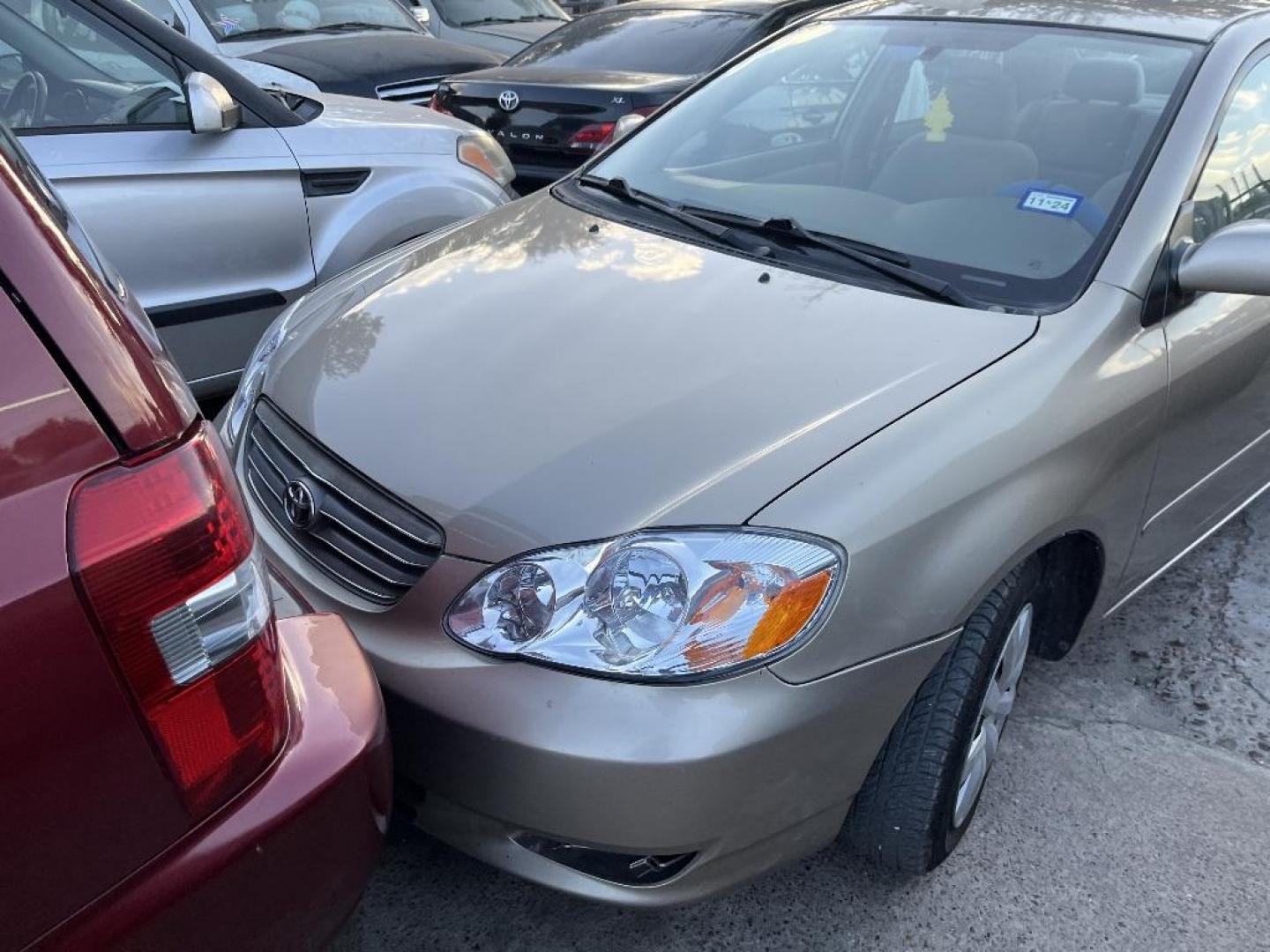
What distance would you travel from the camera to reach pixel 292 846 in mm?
1375

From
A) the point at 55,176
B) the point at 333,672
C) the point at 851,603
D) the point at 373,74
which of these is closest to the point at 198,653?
the point at 333,672

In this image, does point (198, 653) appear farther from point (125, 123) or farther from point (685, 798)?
point (125, 123)

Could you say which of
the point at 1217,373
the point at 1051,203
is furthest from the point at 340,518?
the point at 1217,373

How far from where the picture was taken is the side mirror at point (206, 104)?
10.9 ft

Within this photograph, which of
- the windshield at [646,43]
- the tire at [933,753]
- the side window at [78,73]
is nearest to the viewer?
the tire at [933,753]

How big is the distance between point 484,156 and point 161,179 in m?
1.34

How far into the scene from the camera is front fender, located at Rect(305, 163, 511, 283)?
151 inches

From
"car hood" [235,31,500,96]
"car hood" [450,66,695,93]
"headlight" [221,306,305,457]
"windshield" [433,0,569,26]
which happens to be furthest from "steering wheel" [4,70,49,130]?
"windshield" [433,0,569,26]

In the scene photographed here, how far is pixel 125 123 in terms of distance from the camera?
11.1 ft

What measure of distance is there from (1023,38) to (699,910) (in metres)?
2.25

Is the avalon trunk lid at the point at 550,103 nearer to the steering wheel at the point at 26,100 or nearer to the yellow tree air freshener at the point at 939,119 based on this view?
the steering wheel at the point at 26,100

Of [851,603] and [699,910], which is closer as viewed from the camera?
[851,603]

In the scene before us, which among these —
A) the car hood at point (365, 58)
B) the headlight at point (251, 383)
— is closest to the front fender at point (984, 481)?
the headlight at point (251, 383)

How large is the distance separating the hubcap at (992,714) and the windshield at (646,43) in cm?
412
